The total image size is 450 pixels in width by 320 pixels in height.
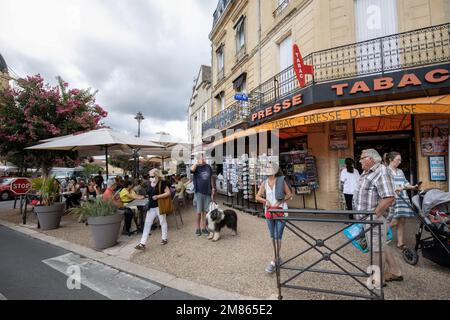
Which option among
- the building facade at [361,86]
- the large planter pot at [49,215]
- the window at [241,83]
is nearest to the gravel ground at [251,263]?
the large planter pot at [49,215]

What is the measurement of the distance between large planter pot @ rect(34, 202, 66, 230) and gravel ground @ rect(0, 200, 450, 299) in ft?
1.17

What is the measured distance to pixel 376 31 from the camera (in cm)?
671

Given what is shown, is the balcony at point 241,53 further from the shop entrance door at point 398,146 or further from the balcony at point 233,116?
the shop entrance door at point 398,146

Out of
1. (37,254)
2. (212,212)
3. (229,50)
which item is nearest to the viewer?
(37,254)

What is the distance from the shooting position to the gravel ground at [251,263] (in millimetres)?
2729

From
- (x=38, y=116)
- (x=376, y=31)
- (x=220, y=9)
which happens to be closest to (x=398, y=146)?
(x=376, y=31)

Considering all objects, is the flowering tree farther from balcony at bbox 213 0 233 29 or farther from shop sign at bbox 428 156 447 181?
shop sign at bbox 428 156 447 181

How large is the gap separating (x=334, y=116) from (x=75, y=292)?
20.8 ft

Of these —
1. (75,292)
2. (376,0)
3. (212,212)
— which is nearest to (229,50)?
(376,0)

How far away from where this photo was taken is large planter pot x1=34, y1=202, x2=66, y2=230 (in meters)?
5.76

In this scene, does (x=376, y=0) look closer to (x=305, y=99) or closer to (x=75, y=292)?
(x=305, y=99)

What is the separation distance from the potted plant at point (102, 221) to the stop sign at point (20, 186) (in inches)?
216

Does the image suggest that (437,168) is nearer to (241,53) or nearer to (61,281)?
(61,281)

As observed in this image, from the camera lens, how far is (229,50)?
1356 centimetres
